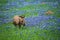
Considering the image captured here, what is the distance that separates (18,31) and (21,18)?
19 cm

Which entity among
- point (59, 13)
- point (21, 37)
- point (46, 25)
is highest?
point (59, 13)

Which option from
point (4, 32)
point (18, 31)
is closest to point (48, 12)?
point (18, 31)

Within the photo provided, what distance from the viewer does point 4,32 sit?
2.09 metres

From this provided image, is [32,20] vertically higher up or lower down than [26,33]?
higher up

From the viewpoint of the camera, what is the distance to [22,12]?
2146 millimetres

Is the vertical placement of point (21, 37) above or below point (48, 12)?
below

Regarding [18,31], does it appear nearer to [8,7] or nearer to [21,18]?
→ [21,18]

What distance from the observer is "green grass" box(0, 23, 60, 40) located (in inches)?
82.1

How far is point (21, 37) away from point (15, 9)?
404mm

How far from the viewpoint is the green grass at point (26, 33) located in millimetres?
2086

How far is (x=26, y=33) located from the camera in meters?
2.10

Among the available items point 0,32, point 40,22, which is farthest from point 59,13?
point 0,32

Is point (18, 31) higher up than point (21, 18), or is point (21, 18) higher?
point (21, 18)

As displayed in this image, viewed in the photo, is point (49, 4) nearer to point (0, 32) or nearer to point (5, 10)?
point (5, 10)
